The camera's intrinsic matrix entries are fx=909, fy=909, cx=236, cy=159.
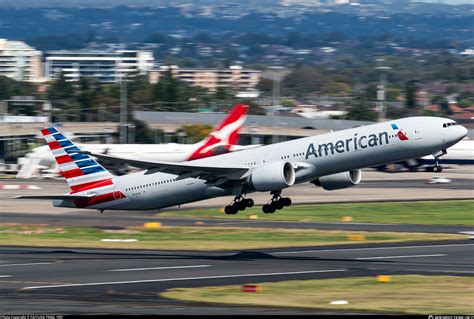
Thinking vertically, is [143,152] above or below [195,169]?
below

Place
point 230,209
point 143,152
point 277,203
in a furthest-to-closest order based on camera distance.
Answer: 1. point 143,152
2. point 230,209
3. point 277,203

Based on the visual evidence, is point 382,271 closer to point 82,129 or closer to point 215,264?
point 215,264

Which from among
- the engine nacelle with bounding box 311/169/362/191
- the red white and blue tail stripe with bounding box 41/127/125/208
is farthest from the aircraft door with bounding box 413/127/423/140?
the red white and blue tail stripe with bounding box 41/127/125/208

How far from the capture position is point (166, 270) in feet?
181

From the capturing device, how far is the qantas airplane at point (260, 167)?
53250 millimetres

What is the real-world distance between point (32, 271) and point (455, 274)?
2520 centimetres

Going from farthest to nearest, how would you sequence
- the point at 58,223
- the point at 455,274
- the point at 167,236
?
the point at 58,223 → the point at 167,236 → the point at 455,274

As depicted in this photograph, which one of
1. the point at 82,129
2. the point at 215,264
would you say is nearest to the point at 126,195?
the point at 215,264

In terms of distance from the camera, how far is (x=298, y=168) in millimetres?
54406

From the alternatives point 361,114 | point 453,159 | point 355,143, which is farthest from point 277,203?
point 361,114

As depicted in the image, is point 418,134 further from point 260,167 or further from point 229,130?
point 229,130

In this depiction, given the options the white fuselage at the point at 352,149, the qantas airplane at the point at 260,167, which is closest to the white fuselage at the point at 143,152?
the qantas airplane at the point at 260,167

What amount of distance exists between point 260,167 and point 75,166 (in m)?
15.4

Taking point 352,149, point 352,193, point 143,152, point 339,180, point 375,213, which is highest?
point 352,149
